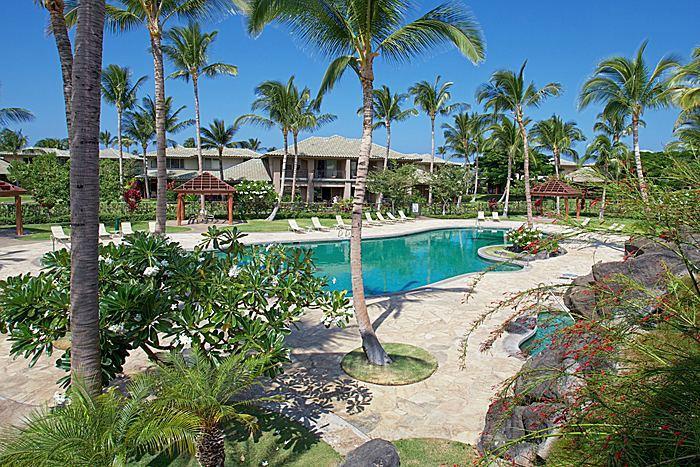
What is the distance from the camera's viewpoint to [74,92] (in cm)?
379

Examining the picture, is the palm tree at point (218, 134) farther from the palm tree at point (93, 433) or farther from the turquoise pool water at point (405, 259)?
the palm tree at point (93, 433)

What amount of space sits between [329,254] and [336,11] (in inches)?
529

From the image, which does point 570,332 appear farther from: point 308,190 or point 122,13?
point 308,190

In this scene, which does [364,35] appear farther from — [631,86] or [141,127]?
[141,127]

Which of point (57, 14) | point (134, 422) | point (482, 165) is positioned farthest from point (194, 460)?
point (482, 165)

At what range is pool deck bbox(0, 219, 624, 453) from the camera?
514 cm

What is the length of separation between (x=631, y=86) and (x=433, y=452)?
72.5ft

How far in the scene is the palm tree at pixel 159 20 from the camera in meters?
10.5

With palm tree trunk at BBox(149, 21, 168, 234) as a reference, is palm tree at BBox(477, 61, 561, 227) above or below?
above

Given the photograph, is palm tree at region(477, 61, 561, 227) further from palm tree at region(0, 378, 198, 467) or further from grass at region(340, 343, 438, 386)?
palm tree at region(0, 378, 198, 467)

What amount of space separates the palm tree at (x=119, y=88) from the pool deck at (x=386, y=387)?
3340 cm

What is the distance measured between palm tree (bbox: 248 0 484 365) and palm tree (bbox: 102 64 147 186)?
112 ft

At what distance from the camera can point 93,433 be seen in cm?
327

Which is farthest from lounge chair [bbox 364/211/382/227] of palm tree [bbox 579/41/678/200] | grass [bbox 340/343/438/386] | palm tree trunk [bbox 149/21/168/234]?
grass [bbox 340/343/438/386]
